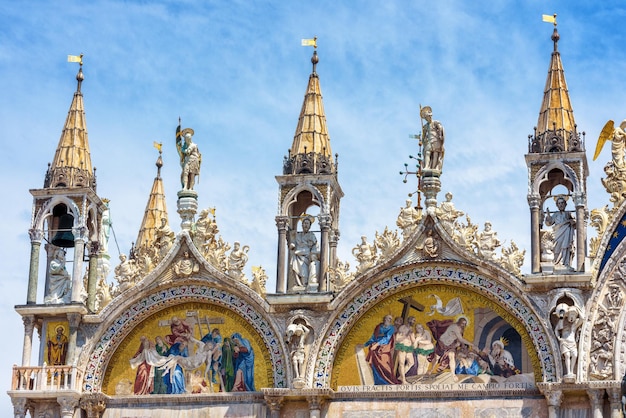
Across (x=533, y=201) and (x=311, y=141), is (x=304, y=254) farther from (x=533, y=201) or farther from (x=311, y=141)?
(x=533, y=201)

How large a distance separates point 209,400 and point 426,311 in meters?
3.81

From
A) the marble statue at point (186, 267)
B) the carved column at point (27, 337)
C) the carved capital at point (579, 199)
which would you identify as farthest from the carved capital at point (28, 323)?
the carved capital at point (579, 199)

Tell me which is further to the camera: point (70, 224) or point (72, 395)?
point (70, 224)

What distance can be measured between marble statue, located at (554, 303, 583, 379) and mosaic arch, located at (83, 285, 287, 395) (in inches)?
193

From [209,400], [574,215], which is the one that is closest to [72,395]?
[209,400]

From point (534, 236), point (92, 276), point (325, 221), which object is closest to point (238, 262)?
point (325, 221)

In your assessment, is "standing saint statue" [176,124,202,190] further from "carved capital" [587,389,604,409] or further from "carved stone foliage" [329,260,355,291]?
"carved capital" [587,389,604,409]

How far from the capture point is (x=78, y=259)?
Answer: 28.1 m

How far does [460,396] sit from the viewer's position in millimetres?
26375

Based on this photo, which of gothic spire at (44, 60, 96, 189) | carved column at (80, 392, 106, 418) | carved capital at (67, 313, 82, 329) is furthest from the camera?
gothic spire at (44, 60, 96, 189)

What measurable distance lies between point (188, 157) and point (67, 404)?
4.62 metres

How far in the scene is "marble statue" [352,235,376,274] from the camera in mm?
27094

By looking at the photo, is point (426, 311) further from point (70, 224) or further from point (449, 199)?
point (70, 224)

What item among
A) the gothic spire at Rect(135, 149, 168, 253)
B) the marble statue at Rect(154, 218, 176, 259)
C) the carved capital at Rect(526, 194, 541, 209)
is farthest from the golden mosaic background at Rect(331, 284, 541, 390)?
the gothic spire at Rect(135, 149, 168, 253)
